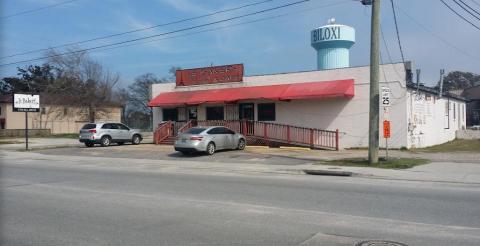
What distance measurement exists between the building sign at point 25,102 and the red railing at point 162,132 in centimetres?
906

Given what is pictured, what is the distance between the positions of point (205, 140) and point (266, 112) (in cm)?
753

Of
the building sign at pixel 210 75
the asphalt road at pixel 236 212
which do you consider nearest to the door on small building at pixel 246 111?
the building sign at pixel 210 75

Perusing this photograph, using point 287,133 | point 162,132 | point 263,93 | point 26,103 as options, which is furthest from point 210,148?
point 26,103

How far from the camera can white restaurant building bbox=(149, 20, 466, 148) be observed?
25859mm

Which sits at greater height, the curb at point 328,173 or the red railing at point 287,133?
the red railing at point 287,133

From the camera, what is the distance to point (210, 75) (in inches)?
1332

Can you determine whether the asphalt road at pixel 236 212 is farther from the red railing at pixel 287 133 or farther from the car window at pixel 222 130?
the red railing at pixel 287 133

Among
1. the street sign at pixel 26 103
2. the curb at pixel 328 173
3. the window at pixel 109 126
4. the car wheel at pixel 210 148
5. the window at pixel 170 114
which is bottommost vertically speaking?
the curb at pixel 328 173

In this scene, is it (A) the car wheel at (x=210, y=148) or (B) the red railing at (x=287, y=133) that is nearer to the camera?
(A) the car wheel at (x=210, y=148)

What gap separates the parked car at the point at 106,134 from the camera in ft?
109

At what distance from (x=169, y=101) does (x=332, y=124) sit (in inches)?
471

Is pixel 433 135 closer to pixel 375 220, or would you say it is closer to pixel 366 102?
pixel 366 102

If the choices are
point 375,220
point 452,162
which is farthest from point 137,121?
point 375,220

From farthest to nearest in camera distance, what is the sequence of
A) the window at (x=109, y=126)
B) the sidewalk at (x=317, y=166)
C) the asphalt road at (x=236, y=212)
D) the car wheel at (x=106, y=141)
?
1. the window at (x=109, y=126)
2. the car wheel at (x=106, y=141)
3. the sidewalk at (x=317, y=166)
4. the asphalt road at (x=236, y=212)
